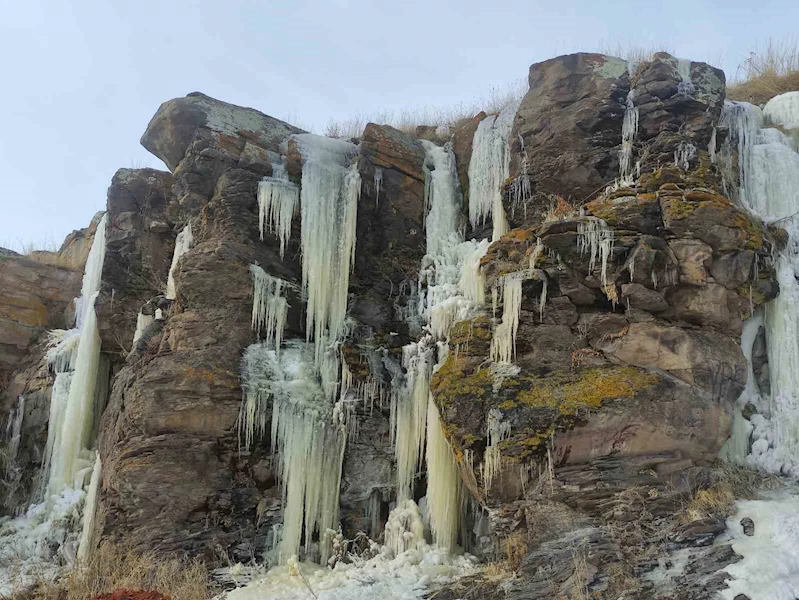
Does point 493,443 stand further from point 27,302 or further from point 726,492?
point 27,302

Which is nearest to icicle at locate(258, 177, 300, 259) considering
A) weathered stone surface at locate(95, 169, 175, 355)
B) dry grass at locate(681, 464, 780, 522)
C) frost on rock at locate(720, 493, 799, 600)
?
weathered stone surface at locate(95, 169, 175, 355)

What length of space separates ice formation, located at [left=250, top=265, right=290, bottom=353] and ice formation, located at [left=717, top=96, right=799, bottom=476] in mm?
7371

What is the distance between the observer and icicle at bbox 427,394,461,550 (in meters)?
9.65

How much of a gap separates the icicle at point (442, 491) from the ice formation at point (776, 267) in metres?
3.78

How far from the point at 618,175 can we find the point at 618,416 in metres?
4.77

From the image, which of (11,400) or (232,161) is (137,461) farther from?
(11,400)

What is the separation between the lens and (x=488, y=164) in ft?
45.1

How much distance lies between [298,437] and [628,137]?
24.6 feet

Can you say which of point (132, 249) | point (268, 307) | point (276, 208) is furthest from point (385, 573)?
point (132, 249)

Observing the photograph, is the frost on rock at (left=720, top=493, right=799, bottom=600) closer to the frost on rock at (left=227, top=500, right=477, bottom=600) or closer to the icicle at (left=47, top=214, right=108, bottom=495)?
the frost on rock at (left=227, top=500, right=477, bottom=600)

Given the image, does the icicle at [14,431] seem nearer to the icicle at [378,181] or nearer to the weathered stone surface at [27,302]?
the weathered stone surface at [27,302]

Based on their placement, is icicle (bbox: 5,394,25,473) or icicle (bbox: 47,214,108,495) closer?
icicle (bbox: 47,214,108,495)

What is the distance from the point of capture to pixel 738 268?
913 centimetres

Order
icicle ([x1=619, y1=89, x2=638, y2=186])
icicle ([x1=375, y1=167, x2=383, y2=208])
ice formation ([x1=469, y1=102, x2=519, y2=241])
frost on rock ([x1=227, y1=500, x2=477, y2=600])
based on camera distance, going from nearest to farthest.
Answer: frost on rock ([x1=227, y1=500, x2=477, y2=600]) < icicle ([x1=619, y1=89, x2=638, y2=186]) < ice formation ([x1=469, y1=102, x2=519, y2=241]) < icicle ([x1=375, y1=167, x2=383, y2=208])
